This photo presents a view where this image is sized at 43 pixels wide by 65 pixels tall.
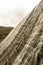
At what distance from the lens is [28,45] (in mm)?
2062

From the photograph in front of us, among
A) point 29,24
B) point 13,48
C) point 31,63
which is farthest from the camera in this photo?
point 29,24

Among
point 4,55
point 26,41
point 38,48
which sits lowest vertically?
point 4,55

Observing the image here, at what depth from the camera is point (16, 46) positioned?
2383 millimetres

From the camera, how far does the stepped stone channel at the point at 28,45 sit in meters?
1.80

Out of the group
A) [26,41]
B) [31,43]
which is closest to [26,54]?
[31,43]

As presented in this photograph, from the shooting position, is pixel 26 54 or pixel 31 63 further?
pixel 26 54

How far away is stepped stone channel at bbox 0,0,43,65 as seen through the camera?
71.0 inches

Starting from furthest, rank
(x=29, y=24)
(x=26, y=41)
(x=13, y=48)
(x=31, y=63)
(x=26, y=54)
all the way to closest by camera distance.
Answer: (x=29, y=24)
(x=13, y=48)
(x=26, y=41)
(x=26, y=54)
(x=31, y=63)

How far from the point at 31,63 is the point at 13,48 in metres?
0.67

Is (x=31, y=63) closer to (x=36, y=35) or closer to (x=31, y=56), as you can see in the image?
(x=31, y=56)

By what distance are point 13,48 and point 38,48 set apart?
66 cm

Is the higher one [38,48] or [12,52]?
[38,48]

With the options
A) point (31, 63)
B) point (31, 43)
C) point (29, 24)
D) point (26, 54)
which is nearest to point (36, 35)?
point (31, 43)

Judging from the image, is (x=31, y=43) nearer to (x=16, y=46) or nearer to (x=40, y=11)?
(x=16, y=46)
